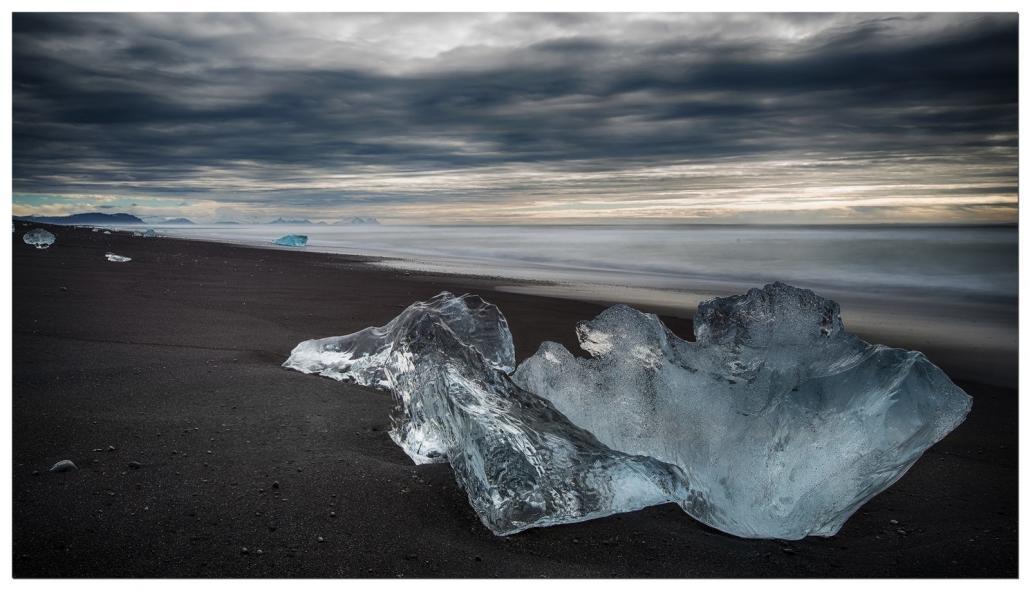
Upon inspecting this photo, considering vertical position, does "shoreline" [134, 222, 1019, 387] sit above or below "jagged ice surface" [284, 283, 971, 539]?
below

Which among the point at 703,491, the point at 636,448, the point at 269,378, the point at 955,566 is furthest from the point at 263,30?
the point at 955,566

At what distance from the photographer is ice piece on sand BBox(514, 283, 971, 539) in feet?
6.95

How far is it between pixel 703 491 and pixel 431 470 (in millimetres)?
895

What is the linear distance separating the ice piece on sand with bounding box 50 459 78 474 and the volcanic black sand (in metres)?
0.04

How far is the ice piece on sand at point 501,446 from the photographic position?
202 centimetres

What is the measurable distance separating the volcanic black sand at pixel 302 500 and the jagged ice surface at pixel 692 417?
0.10 metres

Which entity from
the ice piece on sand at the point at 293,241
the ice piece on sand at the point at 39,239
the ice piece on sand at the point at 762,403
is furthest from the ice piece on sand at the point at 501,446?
the ice piece on sand at the point at 293,241

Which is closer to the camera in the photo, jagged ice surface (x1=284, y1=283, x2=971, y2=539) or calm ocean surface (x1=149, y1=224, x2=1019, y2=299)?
jagged ice surface (x1=284, y1=283, x2=971, y2=539)

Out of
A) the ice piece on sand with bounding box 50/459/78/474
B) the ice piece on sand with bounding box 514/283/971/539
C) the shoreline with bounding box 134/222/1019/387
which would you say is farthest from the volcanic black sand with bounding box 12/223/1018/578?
the shoreline with bounding box 134/222/1019/387

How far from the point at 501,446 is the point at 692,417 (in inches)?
31.1

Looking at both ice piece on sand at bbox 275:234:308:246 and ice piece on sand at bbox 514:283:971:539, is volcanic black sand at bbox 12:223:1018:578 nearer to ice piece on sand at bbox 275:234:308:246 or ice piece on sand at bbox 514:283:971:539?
ice piece on sand at bbox 514:283:971:539

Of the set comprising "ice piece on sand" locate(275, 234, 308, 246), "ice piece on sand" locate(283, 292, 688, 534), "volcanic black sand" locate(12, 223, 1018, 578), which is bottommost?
"ice piece on sand" locate(275, 234, 308, 246)

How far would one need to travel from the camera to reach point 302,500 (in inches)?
87.0

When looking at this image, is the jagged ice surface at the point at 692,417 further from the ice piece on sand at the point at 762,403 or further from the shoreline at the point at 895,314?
the shoreline at the point at 895,314
